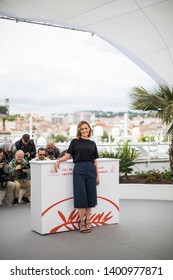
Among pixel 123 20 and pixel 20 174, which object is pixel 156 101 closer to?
pixel 123 20

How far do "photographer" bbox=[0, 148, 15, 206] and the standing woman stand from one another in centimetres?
254

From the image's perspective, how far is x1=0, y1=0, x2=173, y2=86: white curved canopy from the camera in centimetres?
1088

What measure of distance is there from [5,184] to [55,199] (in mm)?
2530

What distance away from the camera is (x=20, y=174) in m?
9.05

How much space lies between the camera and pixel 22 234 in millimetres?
6402

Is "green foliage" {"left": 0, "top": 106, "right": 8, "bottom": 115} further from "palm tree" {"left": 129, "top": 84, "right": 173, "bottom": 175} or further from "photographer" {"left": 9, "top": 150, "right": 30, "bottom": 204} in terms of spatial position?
"photographer" {"left": 9, "top": 150, "right": 30, "bottom": 204}

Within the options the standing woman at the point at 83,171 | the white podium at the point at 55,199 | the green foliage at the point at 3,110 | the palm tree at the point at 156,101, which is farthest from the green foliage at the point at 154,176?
the green foliage at the point at 3,110

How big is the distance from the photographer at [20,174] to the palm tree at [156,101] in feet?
10.5

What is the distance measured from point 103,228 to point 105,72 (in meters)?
18.3

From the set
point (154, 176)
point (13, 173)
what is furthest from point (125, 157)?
point (13, 173)

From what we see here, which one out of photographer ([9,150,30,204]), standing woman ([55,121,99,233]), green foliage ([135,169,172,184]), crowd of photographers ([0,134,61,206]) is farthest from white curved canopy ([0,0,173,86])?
standing woman ([55,121,99,233])

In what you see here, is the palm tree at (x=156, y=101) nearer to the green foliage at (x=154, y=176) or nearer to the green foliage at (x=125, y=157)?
the green foliage at (x=154, y=176)

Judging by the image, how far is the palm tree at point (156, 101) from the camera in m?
10.2

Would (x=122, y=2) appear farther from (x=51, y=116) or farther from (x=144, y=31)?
(x=51, y=116)
